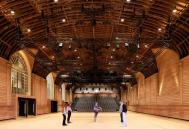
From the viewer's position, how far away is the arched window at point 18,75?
39.2 m

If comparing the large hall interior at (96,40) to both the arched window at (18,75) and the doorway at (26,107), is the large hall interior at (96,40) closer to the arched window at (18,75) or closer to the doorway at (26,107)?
the arched window at (18,75)

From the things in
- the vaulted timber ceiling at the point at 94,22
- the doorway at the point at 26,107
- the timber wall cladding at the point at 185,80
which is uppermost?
the vaulted timber ceiling at the point at 94,22

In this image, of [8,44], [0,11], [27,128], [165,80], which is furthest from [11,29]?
[165,80]

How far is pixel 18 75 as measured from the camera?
135 feet

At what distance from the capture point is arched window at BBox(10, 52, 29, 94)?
39.2 metres

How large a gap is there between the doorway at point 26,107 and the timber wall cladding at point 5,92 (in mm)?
7223

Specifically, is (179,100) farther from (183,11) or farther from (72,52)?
(72,52)

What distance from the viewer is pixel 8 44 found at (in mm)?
33875

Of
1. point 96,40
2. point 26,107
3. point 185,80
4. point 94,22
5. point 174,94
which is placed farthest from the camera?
point 26,107

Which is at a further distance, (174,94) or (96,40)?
(174,94)

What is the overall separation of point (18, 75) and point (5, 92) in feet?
19.8

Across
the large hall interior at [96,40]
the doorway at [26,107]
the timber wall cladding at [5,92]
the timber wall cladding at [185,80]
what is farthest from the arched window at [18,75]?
the timber wall cladding at [185,80]

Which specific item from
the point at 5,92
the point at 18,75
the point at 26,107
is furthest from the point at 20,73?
the point at 5,92

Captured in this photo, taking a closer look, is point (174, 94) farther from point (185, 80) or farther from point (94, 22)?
point (94, 22)
